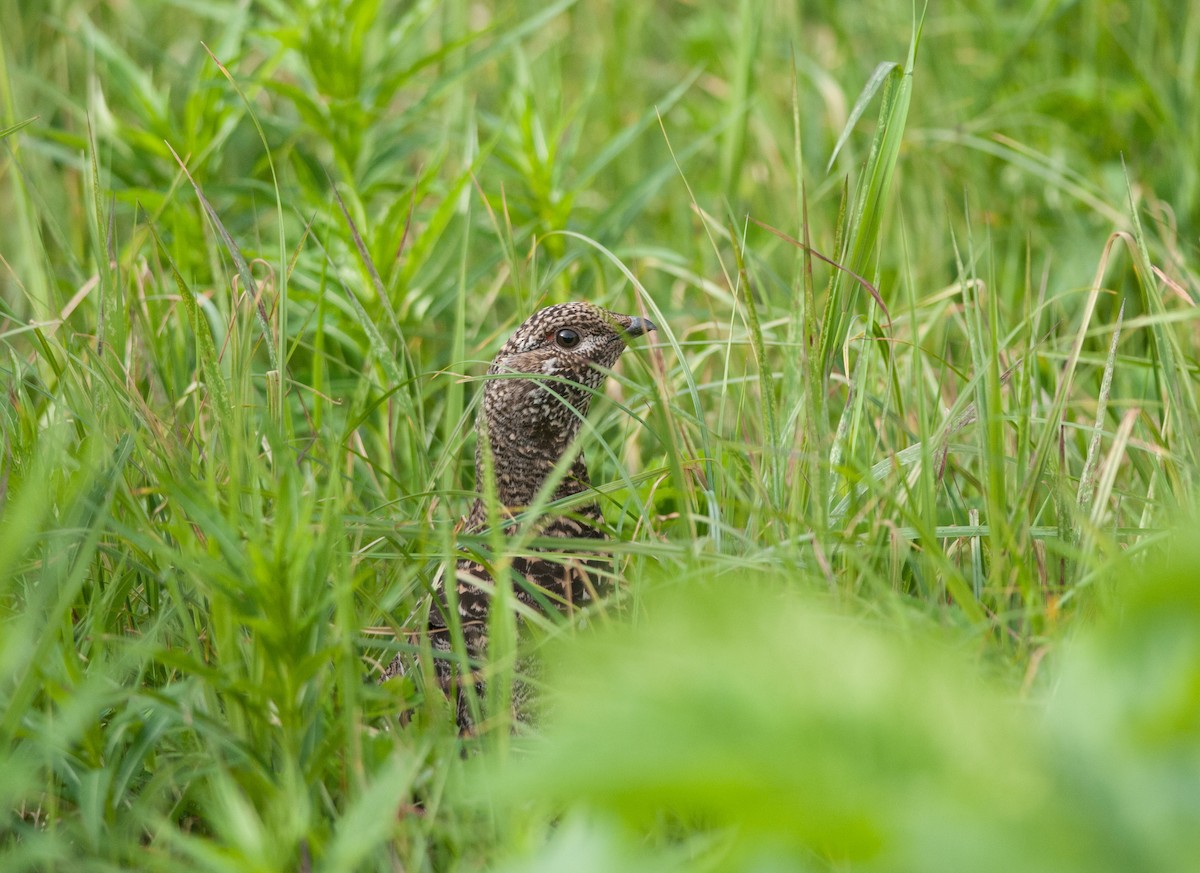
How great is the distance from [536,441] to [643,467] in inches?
28.0

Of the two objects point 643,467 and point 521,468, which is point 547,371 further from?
point 643,467

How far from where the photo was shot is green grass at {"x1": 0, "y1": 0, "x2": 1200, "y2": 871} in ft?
3.76

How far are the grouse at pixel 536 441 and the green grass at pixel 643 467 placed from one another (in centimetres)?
11

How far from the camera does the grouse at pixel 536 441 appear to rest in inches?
104

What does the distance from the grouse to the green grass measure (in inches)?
4.3

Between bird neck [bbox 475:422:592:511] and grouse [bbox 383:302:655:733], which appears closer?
grouse [bbox 383:302:655:733]

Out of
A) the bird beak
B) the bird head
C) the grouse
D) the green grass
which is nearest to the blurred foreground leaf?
the green grass

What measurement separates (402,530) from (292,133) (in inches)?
79.0

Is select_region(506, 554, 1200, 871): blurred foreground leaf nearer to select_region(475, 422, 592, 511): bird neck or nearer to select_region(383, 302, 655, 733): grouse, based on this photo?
select_region(383, 302, 655, 733): grouse

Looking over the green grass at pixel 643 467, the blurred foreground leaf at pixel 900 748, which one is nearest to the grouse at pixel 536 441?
the green grass at pixel 643 467

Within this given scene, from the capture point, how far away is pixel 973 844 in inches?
42.3

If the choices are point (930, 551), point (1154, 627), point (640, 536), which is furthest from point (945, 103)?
point (1154, 627)

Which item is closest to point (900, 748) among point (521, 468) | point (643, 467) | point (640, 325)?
point (521, 468)

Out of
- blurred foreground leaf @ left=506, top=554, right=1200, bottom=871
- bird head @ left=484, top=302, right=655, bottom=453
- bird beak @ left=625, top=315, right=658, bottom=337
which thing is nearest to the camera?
blurred foreground leaf @ left=506, top=554, right=1200, bottom=871
